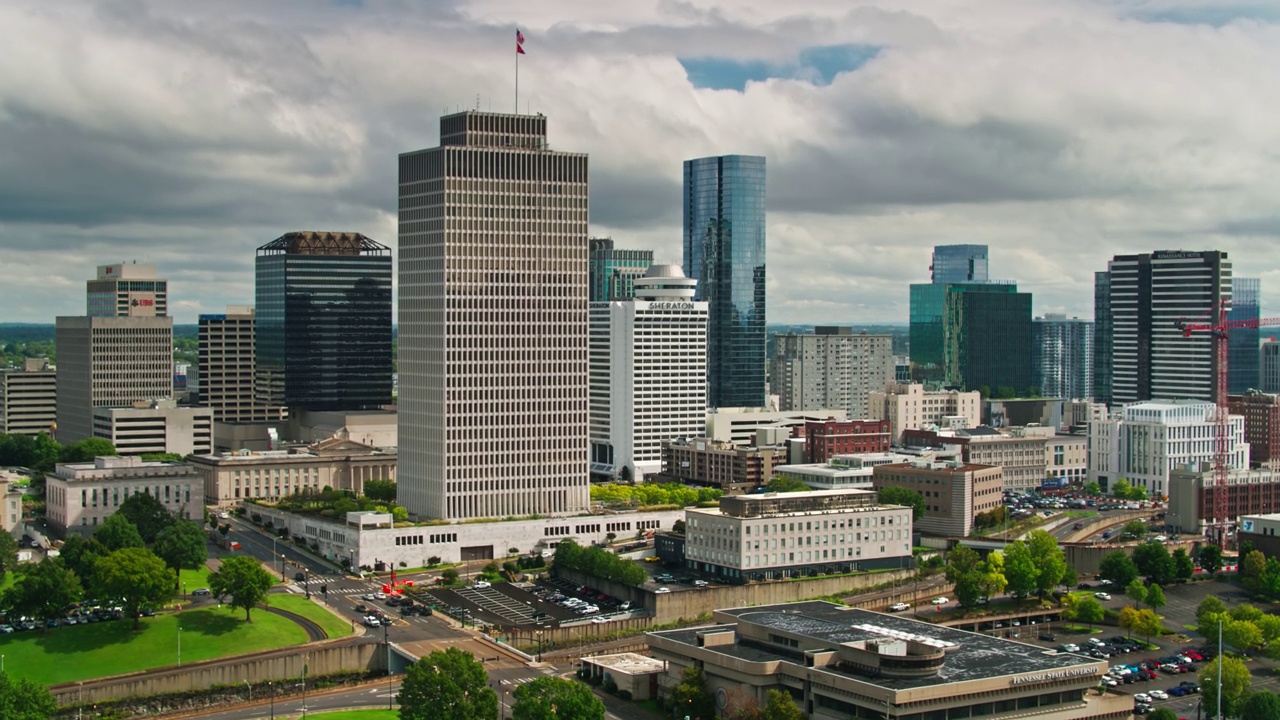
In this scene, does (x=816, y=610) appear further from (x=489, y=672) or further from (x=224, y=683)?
(x=224, y=683)

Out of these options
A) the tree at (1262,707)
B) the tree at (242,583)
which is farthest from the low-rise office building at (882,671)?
the tree at (242,583)

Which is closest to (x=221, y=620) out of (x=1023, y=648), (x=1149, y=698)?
(x=1023, y=648)

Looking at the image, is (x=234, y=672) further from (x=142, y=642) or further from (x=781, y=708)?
(x=781, y=708)

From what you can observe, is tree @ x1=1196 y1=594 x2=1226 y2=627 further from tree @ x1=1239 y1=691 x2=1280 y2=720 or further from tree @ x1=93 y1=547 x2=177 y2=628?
tree @ x1=93 y1=547 x2=177 y2=628

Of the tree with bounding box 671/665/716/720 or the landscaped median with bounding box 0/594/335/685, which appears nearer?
the tree with bounding box 671/665/716/720

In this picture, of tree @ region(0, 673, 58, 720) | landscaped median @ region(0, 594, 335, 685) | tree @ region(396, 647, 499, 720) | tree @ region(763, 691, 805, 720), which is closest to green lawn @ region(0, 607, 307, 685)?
landscaped median @ region(0, 594, 335, 685)

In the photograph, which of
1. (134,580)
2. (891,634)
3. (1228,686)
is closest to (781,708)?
(891,634)
